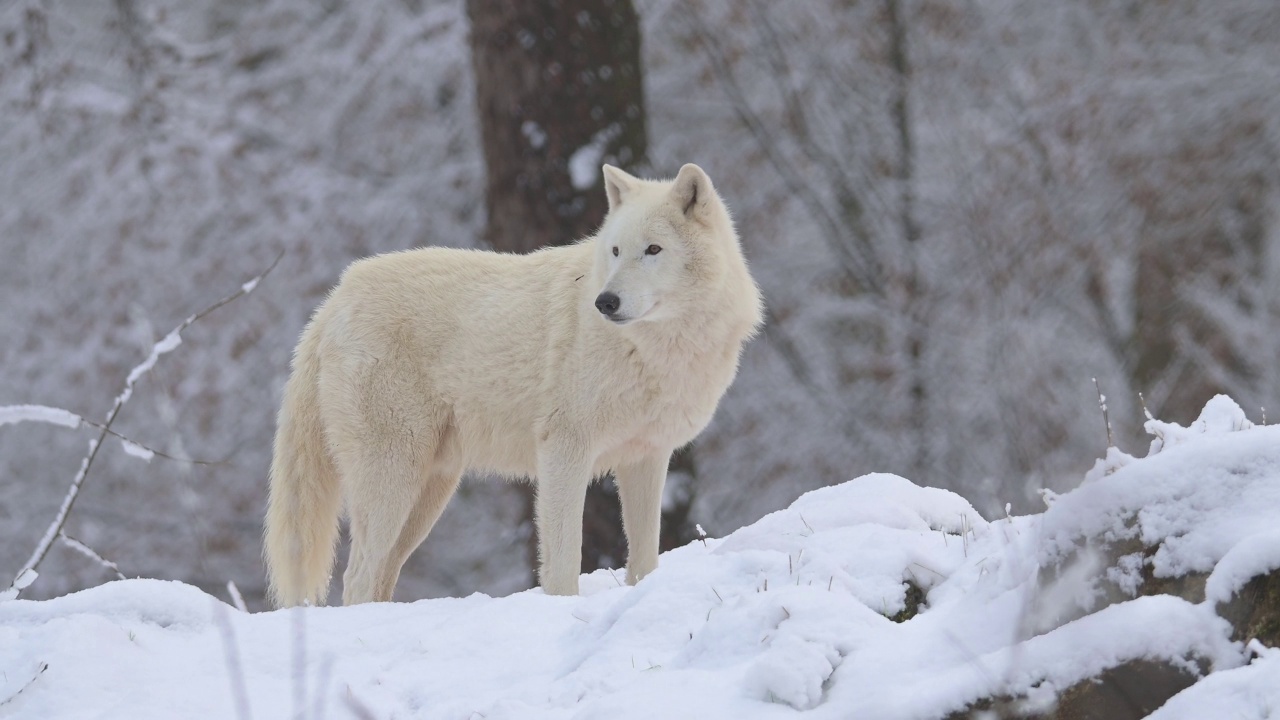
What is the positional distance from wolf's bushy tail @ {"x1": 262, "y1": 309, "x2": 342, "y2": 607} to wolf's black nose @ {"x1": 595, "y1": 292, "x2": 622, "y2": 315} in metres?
1.63

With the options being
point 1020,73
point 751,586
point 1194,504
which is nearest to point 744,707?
point 751,586

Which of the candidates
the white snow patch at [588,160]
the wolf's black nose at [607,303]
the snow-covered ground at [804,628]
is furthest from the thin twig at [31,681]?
the white snow patch at [588,160]

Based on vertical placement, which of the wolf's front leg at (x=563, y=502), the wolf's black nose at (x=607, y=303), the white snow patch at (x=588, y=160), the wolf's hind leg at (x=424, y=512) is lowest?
the wolf's hind leg at (x=424, y=512)

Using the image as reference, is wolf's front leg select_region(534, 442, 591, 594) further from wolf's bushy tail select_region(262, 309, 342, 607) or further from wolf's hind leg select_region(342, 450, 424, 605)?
wolf's bushy tail select_region(262, 309, 342, 607)

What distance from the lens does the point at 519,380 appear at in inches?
217

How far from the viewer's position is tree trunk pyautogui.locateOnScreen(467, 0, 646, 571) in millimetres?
7965

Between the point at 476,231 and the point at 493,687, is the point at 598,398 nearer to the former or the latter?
the point at 493,687

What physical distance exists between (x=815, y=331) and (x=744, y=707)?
8.73m

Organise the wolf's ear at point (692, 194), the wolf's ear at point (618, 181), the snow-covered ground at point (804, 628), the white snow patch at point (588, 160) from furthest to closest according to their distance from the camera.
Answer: the white snow patch at point (588, 160) < the wolf's ear at point (618, 181) < the wolf's ear at point (692, 194) < the snow-covered ground at point (804, 628)

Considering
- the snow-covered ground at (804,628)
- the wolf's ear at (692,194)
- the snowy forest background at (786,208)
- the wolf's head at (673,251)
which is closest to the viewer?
the snow-covered ground at (804,628)

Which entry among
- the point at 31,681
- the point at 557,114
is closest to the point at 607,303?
the point at 31,681

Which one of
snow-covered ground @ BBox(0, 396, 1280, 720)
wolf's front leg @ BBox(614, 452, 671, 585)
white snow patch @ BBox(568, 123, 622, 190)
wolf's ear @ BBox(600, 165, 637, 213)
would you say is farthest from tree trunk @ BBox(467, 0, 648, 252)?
snow-covered ground @ BBox(0, 396, 1280, 720)

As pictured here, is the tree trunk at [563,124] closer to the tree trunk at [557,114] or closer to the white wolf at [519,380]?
the tree trunk at [557,114]

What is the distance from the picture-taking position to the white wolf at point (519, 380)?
17.3 ft
